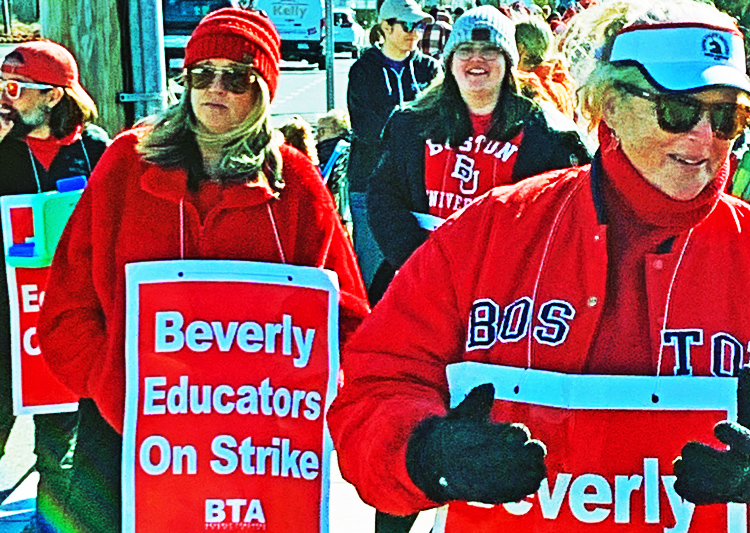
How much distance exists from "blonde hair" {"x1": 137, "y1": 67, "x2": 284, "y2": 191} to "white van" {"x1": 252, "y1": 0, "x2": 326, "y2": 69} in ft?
93.1

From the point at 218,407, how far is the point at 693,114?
1536 millimetres

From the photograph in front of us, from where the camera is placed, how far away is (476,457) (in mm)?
1763

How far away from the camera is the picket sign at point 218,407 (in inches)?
118

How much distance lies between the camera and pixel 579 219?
1.99m

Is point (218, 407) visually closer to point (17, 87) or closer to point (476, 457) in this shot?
point (476, 457)

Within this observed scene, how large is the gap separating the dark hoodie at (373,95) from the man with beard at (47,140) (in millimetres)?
2201

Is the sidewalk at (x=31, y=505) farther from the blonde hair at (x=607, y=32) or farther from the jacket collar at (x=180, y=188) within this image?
the blonde hair at (x=607, y=32)

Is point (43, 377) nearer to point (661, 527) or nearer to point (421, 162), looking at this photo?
point (421, 162)

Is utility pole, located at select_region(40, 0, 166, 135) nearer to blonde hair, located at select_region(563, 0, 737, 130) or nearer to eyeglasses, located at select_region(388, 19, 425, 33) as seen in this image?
eyeglasses, located at select_region(388, 19, 425, 33)

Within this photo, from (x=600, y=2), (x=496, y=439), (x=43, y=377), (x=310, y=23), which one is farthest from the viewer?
(x=310, y=23)

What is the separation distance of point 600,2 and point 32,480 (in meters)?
3.64

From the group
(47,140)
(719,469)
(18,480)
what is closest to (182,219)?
(47,140)

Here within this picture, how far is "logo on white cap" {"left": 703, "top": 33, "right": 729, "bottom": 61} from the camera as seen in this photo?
6.31 feet

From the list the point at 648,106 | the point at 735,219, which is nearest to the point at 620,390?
the point at 735,219
